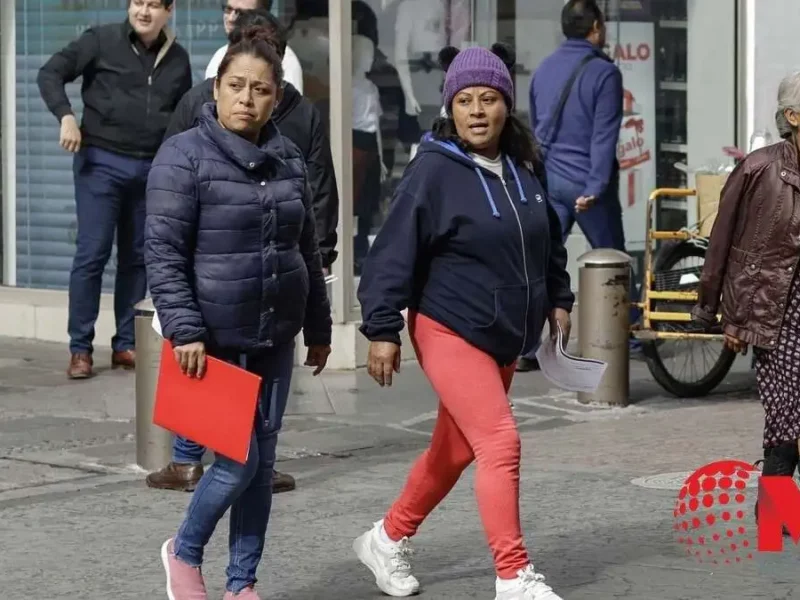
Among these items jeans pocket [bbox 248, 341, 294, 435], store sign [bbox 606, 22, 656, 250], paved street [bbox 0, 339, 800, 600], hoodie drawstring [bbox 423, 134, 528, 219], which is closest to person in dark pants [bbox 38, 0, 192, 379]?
paved street [bbox 0, 339, 800, 600]

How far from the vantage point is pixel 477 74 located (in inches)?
227

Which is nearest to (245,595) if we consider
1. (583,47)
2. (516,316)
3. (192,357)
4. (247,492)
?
(247,492)

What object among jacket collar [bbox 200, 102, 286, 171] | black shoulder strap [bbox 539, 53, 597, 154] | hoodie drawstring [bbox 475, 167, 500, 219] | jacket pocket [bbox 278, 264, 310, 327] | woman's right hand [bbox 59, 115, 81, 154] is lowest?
jacket pocket [bbox 278, 264, 310, 327]

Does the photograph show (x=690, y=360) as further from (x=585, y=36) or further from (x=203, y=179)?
(x=203, y=179)

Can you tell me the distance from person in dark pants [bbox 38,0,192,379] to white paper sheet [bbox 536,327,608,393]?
4.75 meters

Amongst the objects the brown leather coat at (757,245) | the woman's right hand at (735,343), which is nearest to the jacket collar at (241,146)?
the brown leather coat at (757,245)

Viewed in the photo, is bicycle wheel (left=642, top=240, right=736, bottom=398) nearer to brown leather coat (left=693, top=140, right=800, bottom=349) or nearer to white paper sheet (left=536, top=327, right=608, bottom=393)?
brown leather coat (left=693, top=140, right=800, bottom=349)

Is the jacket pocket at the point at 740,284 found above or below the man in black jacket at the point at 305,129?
below

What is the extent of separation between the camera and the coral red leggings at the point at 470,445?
563 centimetres

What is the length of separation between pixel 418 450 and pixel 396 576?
2.66m

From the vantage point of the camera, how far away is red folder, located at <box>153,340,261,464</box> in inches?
213

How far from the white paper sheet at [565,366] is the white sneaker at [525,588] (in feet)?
2.62

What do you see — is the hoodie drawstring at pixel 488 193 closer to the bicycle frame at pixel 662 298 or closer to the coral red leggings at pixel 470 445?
the coral red leggings at pixel 470 445

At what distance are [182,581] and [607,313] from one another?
4.55 metres
